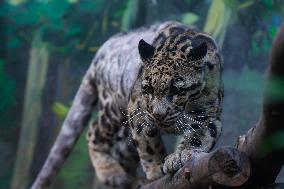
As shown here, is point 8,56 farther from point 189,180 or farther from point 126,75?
point 189,180

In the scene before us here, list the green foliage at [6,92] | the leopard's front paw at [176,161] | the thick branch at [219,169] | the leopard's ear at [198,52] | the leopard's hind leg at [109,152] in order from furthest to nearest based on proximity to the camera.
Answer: the green foliage at [6,92] < the leopard's hind leg at [109,152] < the leopard's ear at [198,52] < the leopard's front paw at [176,161] < the thick branch at [219,169]

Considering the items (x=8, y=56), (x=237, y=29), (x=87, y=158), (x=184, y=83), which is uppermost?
(x=8, y=56)

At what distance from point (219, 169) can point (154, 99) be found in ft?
2.10

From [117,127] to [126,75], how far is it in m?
0.39

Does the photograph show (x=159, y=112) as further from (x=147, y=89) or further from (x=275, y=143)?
(x=275, y=143)

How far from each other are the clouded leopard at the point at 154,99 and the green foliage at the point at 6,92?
1.33m

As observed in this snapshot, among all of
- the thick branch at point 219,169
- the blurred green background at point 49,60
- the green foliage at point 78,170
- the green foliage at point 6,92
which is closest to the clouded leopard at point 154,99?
the thick branch at point 219,169

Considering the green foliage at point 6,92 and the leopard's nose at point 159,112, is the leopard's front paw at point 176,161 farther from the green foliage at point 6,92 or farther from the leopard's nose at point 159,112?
the green foliage at point 6,92

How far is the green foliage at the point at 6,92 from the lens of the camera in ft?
14.9

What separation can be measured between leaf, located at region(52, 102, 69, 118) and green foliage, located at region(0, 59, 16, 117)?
378 mm

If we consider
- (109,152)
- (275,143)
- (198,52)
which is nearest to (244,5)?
(109,152)

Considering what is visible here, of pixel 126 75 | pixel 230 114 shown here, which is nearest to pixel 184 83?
pixel 126 75

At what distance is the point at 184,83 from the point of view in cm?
223

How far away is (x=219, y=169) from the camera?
62.6 inches
